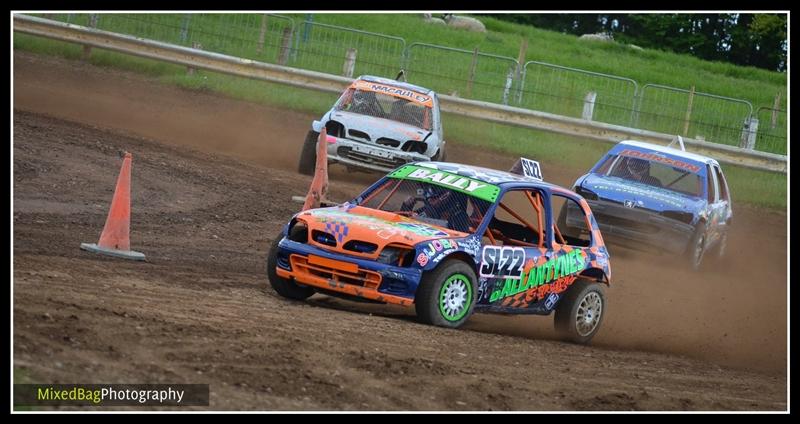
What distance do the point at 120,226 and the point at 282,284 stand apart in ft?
5.63

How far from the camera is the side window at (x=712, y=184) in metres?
17.4

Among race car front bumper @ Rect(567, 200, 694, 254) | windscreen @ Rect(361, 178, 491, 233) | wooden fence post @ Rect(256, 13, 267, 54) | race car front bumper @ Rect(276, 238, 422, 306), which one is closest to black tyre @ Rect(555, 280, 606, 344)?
windscreen @ Rect(361, 178, 491, 233)

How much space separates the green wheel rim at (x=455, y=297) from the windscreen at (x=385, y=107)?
9.74 m

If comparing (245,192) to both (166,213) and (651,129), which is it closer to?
(166,213)

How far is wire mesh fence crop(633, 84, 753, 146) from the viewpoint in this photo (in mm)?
25500

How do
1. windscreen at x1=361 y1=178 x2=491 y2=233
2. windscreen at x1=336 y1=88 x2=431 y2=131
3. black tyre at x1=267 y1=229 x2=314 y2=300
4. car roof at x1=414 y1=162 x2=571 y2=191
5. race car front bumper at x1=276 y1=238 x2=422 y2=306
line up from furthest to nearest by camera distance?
windscreen at x1=336 y1=88 x2=431 y2=131
car roof at x1=414 y1=162 x2=571 y2=191
windscreen at x1=361 y1=178 x2=491 y2=233
black tyre at x1=267 y1=229 x2=314 y2=300
race car front bumper at x1=276 y1=238 x2=422 y2=306

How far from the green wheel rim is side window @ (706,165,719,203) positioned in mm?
7909

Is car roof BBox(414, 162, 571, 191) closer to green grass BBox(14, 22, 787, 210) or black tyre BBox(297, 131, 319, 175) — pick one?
black tyre BBox(297, 131, 319, 175)

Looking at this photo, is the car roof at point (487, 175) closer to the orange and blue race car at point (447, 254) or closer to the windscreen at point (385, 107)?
the orange and blue race car at point (447, 254)

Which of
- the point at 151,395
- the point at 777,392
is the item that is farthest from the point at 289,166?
A: the point at 151,395

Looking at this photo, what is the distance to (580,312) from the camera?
1133 cm

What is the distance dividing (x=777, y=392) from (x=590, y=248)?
2.45 meters

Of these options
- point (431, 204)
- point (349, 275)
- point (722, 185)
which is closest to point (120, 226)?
point (349, 275)

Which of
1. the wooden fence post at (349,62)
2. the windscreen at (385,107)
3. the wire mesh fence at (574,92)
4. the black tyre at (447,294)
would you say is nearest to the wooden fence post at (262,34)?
the wooden fence post at (349,62)
